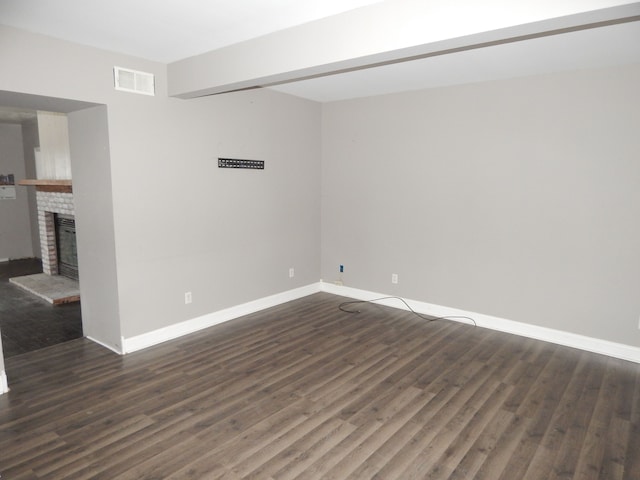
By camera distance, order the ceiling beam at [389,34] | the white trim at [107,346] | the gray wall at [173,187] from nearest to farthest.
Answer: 1. the ceiling beam at [389,34]
2. the gray wall at [173,187]
3. the white trim at [107,346]

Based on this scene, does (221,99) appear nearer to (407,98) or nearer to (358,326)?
(407,98)

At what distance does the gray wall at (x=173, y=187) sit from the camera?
3.13 metres

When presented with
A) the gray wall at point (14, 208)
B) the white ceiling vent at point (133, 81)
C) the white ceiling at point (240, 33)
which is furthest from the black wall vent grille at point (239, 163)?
the gray wall at point (14, 208)

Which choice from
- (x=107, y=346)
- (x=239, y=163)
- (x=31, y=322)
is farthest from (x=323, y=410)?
(x=31, y=322)

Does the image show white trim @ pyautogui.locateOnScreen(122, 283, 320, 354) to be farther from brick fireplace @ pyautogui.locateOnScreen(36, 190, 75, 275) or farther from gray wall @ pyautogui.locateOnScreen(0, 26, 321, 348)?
brick fireplace @ pyautogui.locateOnScreen(36, 190, 75, 275)

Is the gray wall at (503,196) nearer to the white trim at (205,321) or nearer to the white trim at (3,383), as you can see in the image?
the white trim at (205,321)

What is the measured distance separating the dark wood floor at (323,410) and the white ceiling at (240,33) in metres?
2.51

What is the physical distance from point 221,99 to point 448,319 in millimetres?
3380

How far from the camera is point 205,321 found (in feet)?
13.7

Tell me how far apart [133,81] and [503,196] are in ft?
11.8

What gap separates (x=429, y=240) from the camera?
4590mm

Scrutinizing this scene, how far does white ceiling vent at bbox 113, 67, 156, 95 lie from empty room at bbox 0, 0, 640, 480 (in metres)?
0.02

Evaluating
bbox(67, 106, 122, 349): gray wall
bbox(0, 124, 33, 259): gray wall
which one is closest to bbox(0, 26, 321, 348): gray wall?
bbox(67, 106, 122, 349): gray wall

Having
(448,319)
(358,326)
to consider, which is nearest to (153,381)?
(358,326)
